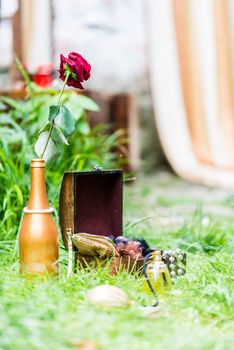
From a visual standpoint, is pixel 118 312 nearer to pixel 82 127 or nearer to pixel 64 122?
pixel 64 122

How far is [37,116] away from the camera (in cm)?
270

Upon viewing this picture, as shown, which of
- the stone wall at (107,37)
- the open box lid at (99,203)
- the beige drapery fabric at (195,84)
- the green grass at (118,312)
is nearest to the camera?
the green grass at (118,312)

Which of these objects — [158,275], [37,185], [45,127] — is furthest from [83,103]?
[158,275]

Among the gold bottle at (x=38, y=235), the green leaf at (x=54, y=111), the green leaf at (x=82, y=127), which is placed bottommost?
the gold bottle at (x=38, y=235)

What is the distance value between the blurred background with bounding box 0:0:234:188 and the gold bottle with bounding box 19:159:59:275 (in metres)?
2.25

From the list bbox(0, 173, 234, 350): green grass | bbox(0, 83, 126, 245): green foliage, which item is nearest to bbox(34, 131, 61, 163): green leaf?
bbox(0, 83, 126, 245): green foliage

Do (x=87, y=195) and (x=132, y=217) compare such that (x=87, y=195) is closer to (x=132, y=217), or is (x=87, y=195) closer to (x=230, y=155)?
(x=132, y=217)

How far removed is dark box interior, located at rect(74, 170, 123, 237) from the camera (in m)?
1.90

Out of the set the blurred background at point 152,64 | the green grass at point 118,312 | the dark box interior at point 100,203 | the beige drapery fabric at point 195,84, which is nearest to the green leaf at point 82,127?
the green grass at point 118,312

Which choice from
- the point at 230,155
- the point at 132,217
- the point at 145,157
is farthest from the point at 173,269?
the point at 145,157

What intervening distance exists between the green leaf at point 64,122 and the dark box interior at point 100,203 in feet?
0.49

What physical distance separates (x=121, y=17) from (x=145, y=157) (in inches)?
41.3

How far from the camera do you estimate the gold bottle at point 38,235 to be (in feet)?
5.38

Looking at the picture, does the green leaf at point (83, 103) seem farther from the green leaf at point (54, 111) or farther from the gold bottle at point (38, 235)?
the gold bottle at point (38, 235)
